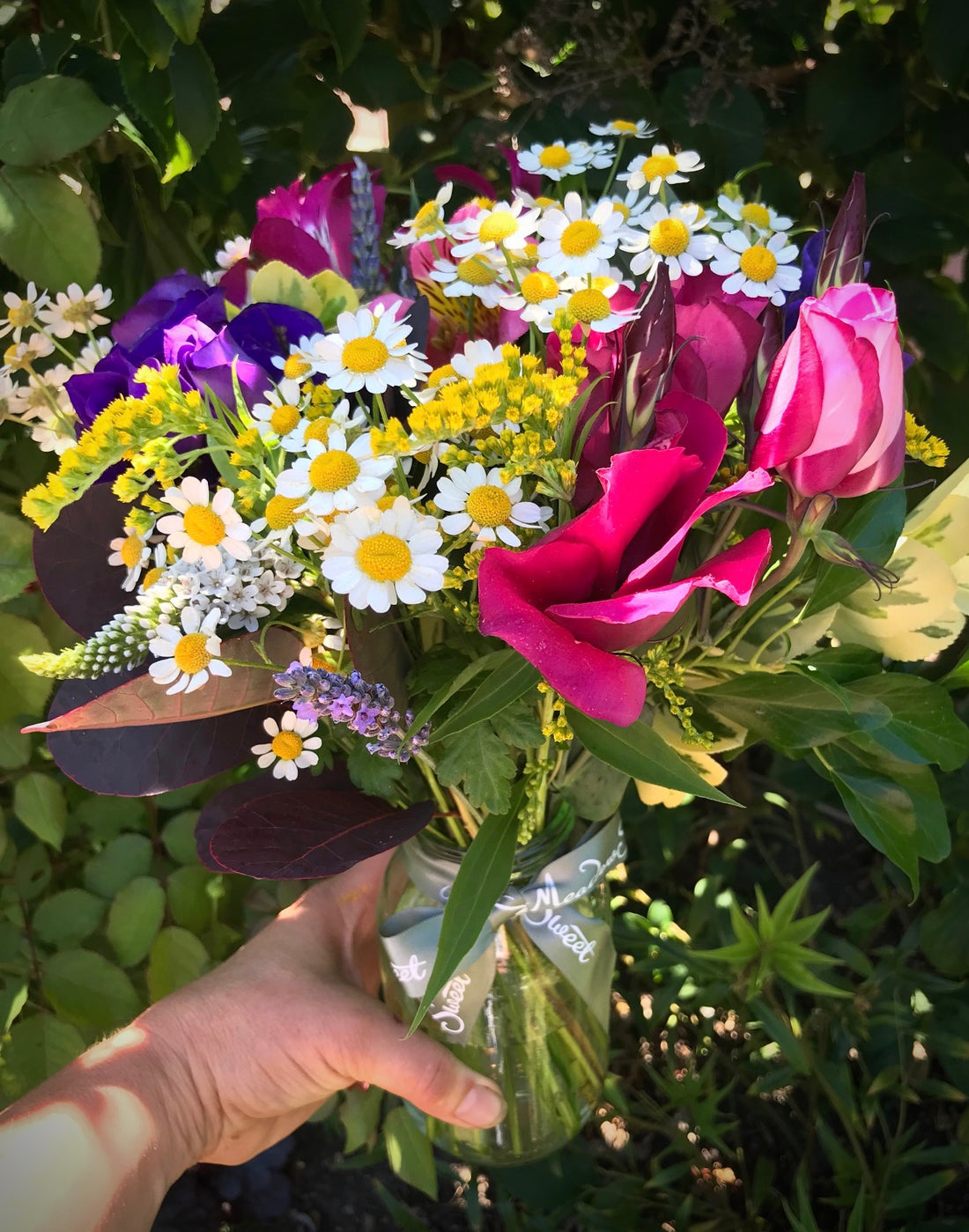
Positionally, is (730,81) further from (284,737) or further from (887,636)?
(284,737)

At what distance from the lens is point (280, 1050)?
637 millimetres

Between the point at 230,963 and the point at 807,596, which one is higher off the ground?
the point at 807,596

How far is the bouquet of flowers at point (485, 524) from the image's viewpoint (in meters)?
0.34

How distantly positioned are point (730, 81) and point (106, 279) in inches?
19.3

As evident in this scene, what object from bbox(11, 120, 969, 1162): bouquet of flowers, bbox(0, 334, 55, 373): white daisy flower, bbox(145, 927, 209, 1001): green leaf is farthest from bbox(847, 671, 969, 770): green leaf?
A: bbox(145, 927, 209, 1001): green leaf

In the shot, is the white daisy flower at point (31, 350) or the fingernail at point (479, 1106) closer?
the white daisy flower at point (31, 350)

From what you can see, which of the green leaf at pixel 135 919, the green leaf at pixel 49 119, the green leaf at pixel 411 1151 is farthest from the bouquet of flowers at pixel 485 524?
the green leaf at pixel 411 1151

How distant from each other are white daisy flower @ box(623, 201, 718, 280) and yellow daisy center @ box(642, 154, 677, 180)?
2.0 inches

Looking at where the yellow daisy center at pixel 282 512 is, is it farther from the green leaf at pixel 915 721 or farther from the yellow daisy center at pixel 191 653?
the green leaf at pixel 915 721

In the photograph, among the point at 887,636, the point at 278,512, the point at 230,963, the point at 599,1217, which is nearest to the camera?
the point at 278,512

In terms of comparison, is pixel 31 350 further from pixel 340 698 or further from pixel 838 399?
pixel 838 399

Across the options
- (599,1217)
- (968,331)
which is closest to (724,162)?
(968,331)

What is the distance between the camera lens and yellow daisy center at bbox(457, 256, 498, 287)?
432 millimetres

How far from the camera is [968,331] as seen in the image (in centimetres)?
74
